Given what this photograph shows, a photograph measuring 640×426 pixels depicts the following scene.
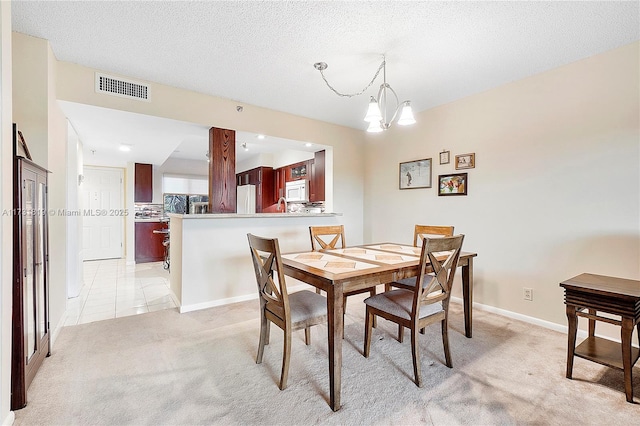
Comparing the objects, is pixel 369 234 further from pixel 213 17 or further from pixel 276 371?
pixel 213 17

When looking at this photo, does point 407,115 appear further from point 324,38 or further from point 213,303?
point 213,303

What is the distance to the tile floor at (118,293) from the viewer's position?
122 inches

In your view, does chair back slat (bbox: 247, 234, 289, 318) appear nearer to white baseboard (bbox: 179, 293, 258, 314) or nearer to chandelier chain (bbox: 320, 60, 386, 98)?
white baseboard (bbox: 179, 293, 258, 314)

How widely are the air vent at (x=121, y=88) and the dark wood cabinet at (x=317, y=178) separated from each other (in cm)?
243

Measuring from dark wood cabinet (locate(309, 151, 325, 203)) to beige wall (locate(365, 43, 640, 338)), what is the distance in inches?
59.7

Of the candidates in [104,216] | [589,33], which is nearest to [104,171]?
[104,216]

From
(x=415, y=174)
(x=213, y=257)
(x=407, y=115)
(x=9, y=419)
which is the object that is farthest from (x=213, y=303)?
(x=415, y=174)

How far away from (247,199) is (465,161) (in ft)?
14.9

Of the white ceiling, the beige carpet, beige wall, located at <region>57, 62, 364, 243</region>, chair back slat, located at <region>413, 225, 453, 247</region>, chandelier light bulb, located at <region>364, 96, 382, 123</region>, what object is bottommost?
the beige carpet

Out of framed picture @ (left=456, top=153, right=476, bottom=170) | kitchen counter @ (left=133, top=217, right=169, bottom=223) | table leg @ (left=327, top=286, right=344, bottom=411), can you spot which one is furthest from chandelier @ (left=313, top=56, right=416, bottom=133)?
kitchen counter @ (left=133, top=217, right=169, bottom=223)

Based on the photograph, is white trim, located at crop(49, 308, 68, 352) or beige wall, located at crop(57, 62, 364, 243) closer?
white trim, located at crop(49, 308, 68, 352)

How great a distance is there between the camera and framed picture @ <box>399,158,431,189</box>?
3682mm

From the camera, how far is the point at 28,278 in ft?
5.73

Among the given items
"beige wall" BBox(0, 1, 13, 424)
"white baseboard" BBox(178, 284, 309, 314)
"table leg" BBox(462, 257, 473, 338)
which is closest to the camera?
"beige wall" BBox(0, 1, 13, 424)
